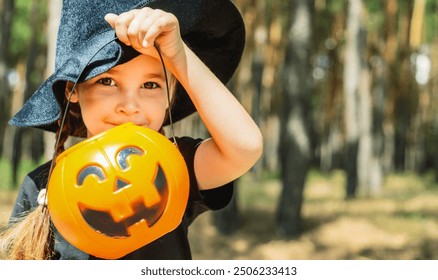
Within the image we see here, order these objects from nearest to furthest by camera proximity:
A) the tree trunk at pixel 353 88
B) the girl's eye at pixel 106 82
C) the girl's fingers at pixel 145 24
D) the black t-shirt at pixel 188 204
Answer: the girl's fingers at pixel 145 24 < the girl's eye at pixel 106 82 < the black t-shirt at pixel 188 204 < the tree trunk at pixel 353 88

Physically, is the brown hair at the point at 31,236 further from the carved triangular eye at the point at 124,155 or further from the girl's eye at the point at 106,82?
the carved triangular eye at the point at 124,155

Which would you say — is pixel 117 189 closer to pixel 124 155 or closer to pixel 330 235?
pixel 124 155

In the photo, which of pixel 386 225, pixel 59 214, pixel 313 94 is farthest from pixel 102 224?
pixel 313 94

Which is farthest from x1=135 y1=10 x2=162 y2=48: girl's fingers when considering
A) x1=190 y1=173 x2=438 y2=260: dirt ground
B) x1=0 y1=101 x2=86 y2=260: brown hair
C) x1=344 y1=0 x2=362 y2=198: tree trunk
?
x1=344 y1=0 x2=362 y2=198: tree trunk

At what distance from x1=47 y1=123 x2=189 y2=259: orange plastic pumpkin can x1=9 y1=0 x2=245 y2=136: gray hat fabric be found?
0.22m

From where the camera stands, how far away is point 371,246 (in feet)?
25.8

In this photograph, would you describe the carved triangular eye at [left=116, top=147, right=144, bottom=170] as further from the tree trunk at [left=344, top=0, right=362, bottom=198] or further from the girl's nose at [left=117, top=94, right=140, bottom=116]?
the tree trunk at [left=344, top=0, right=362, bottom=198]

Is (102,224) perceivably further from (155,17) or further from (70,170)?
(155,17)

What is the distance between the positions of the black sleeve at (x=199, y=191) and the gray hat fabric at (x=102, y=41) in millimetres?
259

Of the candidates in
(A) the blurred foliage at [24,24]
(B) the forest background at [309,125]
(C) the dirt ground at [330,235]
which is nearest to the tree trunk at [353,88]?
(B) the forest background at [309,125]

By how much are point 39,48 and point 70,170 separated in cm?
2018

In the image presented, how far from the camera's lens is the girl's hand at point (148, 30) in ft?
4.65

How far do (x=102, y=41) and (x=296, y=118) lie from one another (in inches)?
281
